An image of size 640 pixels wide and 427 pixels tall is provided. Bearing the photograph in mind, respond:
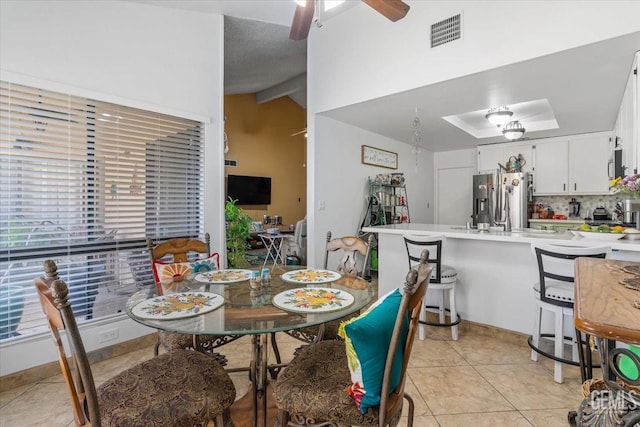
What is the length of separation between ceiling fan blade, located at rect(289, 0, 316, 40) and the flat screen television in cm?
525

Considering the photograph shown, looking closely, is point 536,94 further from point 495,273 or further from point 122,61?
point 122,61

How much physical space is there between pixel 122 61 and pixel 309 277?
96.2 inches

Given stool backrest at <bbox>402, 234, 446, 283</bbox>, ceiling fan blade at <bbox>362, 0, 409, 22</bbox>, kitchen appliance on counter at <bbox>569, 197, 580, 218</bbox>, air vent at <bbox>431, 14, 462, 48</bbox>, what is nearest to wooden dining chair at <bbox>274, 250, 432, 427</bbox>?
stool backrest at <bbox>402, 234, 446, 283</bbox>

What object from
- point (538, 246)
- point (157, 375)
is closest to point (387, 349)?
point (157, 375)

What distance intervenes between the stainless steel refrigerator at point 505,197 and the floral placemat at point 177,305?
5.02 meters

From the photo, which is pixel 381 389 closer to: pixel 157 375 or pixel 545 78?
pixel 157 375

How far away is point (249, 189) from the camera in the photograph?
7.62m

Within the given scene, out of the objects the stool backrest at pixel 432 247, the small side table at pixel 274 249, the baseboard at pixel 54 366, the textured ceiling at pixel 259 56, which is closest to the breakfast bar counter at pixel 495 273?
the stool backrest at pixel 432 247

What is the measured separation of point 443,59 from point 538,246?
182cm

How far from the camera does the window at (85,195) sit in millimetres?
2217

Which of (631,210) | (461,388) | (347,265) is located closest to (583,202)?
(631,210)

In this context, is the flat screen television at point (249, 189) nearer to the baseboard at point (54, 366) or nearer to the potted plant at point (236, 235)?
the potted plant at point (236, 235)

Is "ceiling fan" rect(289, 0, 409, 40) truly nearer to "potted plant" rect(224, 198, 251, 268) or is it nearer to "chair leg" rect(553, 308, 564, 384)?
"chair leg" rect(553, 308, 564, 384)

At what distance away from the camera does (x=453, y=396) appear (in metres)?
2.05
